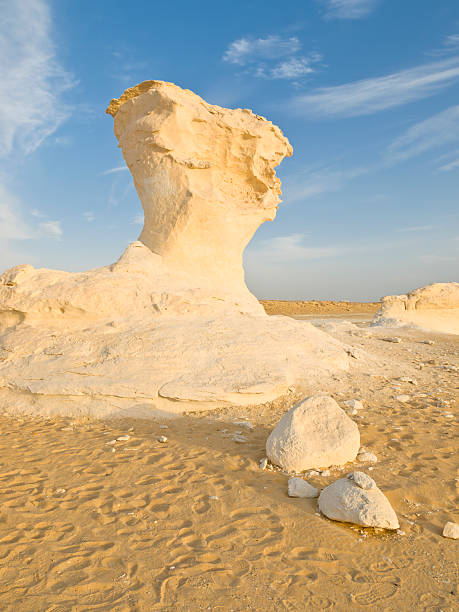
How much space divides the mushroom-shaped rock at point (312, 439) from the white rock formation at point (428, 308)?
383 inches

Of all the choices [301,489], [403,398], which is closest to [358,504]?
[301,489]

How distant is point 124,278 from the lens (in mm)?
6680

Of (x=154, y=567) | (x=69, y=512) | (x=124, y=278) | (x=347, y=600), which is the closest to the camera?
(x=347, y=600)

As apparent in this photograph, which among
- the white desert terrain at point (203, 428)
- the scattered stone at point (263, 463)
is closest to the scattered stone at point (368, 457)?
the white desert terrain at point (203, 428)

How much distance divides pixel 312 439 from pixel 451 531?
1268mm

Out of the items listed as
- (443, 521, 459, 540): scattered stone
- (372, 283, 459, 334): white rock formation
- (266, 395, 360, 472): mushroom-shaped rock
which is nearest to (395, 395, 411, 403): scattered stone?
(266, 395, 360, 472): mushroom-shaped rock

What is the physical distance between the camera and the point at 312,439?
370 cm

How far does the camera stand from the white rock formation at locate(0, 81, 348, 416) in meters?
5.58

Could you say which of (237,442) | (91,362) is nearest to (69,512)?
(237,442)

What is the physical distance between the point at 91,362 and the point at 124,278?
1563 mm

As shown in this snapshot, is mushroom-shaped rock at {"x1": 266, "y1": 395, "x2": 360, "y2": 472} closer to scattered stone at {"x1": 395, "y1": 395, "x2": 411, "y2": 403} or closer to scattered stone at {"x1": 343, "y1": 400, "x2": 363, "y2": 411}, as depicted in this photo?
scattered stone at {"x1": 343, "y1": 400, "x2": 363, "y2": 411}

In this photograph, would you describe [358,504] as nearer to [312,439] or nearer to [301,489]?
[301,489]

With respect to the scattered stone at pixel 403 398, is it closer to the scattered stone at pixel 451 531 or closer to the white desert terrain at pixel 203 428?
the white desert terrain at pixel 203 428

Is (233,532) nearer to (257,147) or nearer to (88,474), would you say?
(88,474)
